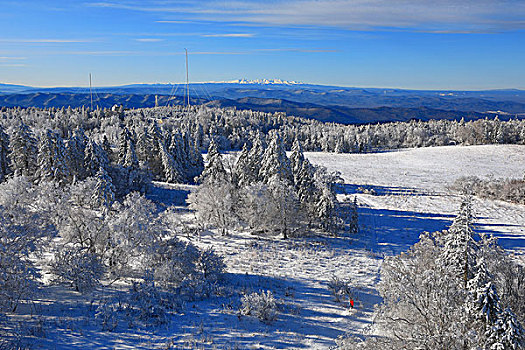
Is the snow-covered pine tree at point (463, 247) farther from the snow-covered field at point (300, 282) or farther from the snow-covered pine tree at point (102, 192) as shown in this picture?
the snow-covered pine tree at point (102, 192)

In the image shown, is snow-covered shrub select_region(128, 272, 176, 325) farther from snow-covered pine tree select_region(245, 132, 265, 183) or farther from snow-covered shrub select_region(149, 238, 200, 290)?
snow-covered pine tree select_region(245, 132, 265, 183)

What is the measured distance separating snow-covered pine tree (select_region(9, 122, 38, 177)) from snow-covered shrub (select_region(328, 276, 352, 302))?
40.7m

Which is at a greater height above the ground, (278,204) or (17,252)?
(17,252)

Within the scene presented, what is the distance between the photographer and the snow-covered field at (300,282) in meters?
14.9

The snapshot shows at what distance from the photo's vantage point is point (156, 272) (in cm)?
1962

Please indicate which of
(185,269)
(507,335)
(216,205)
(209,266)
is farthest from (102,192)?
(507,335)

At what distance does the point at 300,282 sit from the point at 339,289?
274 centimetres

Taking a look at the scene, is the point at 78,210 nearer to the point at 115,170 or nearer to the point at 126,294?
the point at 126,294

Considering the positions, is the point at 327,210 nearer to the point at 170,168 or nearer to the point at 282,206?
the point at 282,206

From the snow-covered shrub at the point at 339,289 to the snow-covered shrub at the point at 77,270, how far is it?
1364 centimetres

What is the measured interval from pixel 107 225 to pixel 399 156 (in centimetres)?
7717

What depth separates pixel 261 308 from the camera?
1716 cm

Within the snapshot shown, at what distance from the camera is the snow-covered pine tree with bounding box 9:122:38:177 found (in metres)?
43.2

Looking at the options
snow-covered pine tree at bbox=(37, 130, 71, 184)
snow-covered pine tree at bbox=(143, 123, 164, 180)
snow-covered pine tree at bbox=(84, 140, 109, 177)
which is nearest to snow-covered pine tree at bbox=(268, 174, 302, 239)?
snow-covered pine tree at bbox=(84, 140, 109, 177)
